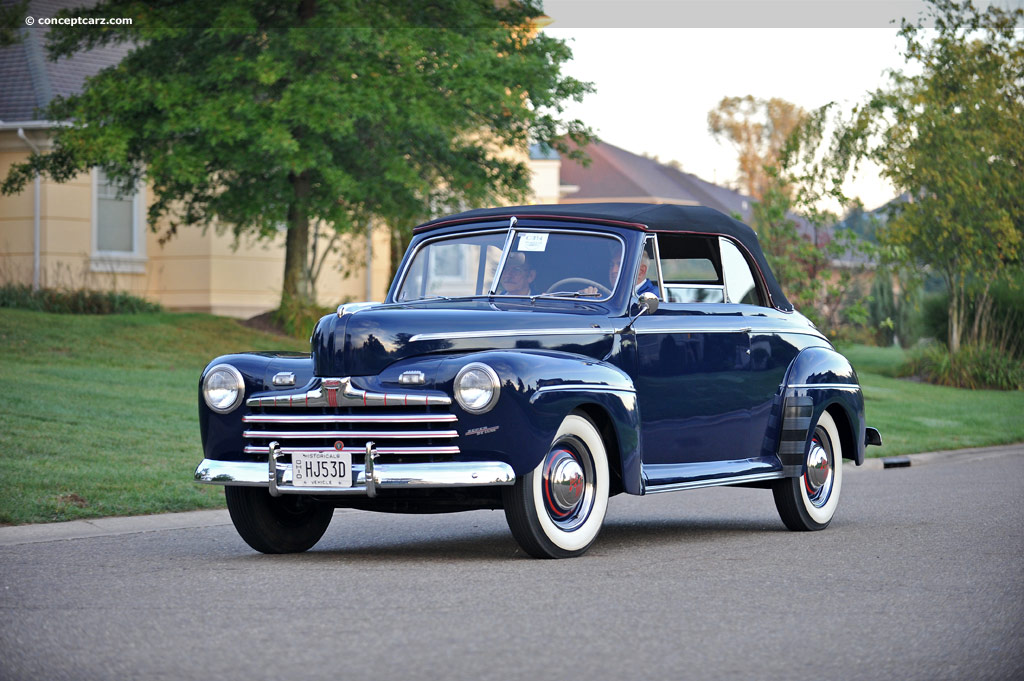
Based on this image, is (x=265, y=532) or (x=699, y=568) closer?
(x=699, y=568)

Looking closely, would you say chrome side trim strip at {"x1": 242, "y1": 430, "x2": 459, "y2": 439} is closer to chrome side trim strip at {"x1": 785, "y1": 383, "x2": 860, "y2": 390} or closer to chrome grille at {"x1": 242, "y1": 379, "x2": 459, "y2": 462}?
chrome grille at {"x1": 242, "y1": 379, "x2": 459, "y2": 462}

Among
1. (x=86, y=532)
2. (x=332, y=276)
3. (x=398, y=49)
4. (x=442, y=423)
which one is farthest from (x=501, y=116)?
(x=442, y=423)

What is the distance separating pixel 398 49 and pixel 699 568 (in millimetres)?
14306

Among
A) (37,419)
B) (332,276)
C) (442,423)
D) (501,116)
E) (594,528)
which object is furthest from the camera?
(332,276)

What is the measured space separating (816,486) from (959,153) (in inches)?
808

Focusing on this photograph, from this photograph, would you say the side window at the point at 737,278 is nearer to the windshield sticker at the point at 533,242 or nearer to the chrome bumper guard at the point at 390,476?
the windshield sticker at the point at 533,242

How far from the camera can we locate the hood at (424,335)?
761cm

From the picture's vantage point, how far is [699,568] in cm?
745

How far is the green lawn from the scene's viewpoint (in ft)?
35.1

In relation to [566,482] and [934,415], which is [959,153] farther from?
[566,482]

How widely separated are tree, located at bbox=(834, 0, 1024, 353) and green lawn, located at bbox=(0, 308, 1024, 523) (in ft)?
9.05

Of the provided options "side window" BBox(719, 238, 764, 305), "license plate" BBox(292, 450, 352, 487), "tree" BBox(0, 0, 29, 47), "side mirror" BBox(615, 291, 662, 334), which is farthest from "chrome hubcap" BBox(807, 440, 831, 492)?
"tree" BBox(0, 0, 29, 47)

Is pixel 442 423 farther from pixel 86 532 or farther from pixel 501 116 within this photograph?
pixel 501 116

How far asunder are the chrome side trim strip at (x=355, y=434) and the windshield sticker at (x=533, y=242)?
6.12ft
